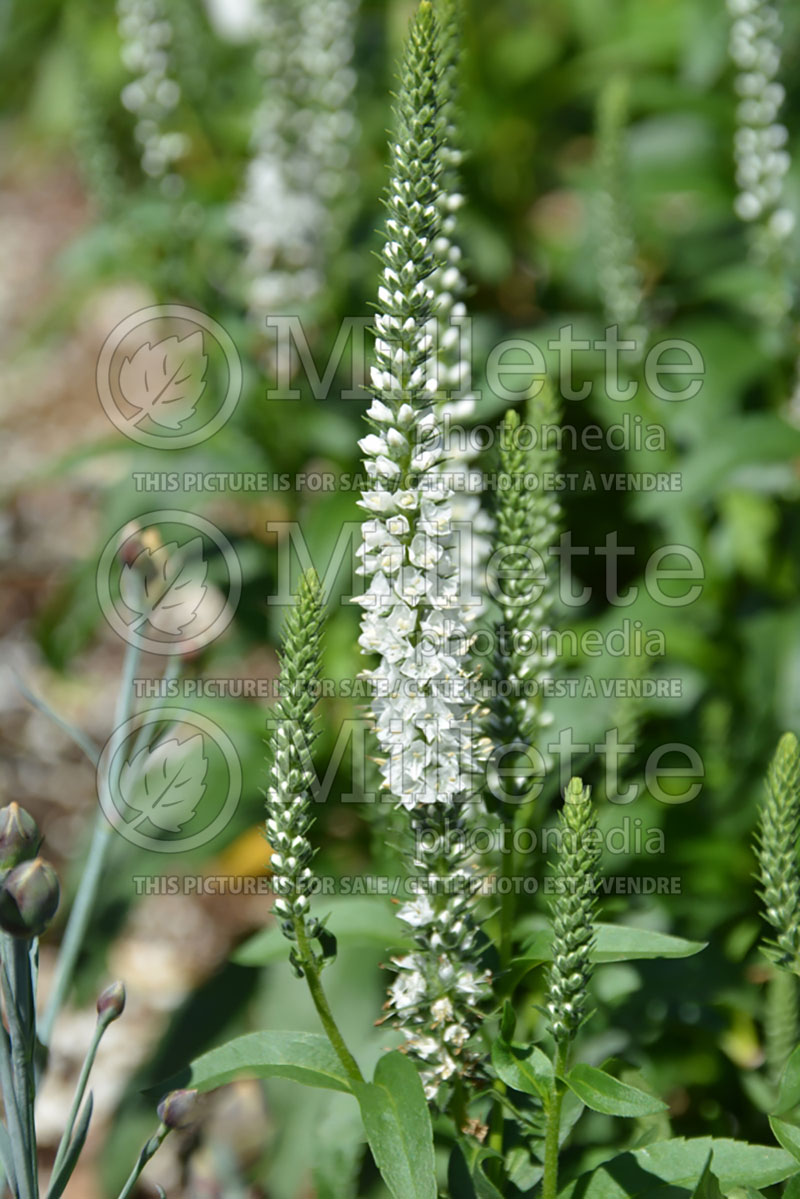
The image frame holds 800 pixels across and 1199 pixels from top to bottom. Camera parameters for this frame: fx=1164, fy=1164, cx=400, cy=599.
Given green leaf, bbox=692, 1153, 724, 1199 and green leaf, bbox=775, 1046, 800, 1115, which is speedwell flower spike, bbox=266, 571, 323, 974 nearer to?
green leaf, bbox=692, 1153, 724, 1199

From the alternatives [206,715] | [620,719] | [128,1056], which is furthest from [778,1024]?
[128,1056]

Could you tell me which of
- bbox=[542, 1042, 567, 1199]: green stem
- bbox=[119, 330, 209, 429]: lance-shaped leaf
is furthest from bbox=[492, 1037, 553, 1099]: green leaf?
bbox=[119, 330, 209, 429]: lance-shaped leaf

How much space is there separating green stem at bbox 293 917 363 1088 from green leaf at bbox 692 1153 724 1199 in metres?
0.57

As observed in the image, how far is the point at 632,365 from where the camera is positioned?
400 centimetres

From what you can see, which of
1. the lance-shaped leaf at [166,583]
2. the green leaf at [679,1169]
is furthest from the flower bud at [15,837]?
the green leaf at [679,1169]

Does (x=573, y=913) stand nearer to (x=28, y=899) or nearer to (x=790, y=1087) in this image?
(x=790, y=1087)

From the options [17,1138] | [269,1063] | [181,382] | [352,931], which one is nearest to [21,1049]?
[17,1138]

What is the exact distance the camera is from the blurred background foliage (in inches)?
123

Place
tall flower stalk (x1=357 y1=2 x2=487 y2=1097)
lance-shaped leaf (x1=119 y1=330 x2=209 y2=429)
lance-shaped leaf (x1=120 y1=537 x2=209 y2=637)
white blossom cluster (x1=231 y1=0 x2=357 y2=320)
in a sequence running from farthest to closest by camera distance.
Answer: lance-shaped leaf (x1=119 y1=330 x2=209 y2=429) < white blossom cluster (x1=231 y1=0 x2=357 y2=320) < lance-shaped leaf (x1=120 y1=537 x2=209 y2=637) < tall flower stalk (x1=357 y1=2 x2=487 y2=1097)

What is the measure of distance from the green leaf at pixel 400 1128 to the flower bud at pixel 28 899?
1.99 ft

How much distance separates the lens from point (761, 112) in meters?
3.91

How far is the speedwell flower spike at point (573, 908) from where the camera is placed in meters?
1.75

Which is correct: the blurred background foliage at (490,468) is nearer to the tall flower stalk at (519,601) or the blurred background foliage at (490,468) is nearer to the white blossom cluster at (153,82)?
the white blossom cluster at (153,82)

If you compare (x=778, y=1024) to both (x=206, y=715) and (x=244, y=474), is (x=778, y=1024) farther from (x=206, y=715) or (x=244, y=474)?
(x=244, y=474)
